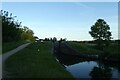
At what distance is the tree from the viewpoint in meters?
87.4

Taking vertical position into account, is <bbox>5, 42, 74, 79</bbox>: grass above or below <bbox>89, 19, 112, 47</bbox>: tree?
below

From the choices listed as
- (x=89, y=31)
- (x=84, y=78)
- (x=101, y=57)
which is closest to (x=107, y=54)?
(x=101, y=57)

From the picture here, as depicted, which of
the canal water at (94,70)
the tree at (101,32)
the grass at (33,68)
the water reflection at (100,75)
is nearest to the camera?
the grass at (33,68)

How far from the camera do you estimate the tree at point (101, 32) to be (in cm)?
8744

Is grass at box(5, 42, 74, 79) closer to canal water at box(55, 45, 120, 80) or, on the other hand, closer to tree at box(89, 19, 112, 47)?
canal water at box(55, 45, 120, 80)

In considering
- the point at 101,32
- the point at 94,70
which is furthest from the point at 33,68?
the point at 101,32

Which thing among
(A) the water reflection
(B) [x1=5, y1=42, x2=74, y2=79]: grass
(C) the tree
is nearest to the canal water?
(A) the water reflection

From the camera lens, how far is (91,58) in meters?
58.6

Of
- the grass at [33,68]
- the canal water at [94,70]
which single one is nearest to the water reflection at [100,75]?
the canal water at [94,70]

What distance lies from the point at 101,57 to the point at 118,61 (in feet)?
20.4

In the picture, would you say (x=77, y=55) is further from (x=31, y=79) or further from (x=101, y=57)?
(x=31, y=79)

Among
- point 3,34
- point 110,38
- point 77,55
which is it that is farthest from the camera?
point 110,38

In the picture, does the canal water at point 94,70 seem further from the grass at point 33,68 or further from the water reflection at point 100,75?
the grass at point 33,68

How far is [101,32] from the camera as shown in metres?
88.4
